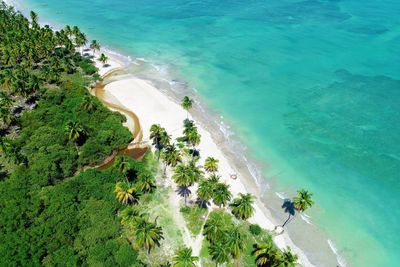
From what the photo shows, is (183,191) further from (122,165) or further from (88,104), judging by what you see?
(88,104)

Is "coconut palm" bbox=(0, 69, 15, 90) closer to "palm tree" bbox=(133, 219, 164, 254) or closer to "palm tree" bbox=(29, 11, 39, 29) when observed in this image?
"palm tree" bbox=(29, 11, 39, 29)

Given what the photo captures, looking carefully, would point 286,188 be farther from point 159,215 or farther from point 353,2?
point 353,2

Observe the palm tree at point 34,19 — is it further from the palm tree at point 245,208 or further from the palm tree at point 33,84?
the palm tree at point 245,208

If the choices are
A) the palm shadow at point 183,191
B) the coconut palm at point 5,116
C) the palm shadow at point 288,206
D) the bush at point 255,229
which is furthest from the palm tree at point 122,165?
the coconut palm at point 5,116

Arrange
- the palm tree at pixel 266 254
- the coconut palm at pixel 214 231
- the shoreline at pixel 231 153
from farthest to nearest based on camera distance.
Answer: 1. the shoreline at pixel 231 153
2. the coconut palm at pixel 214 231
3. the palm tree at pixel 266 254

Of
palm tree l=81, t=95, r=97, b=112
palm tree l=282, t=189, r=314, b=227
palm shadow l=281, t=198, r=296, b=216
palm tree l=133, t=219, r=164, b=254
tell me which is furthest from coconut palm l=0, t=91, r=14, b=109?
palm tree l=282, t=189, r=314, b=227

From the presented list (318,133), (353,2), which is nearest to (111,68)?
(318,133)
